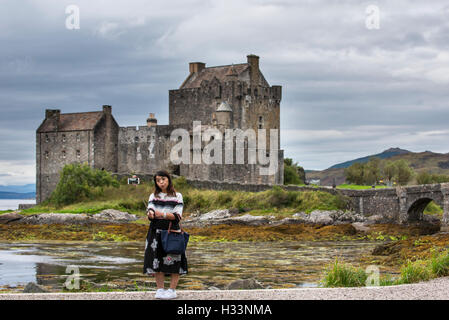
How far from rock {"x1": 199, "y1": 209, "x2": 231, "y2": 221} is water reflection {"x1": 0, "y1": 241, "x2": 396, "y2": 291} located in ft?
37.5

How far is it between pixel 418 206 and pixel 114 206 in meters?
21.7

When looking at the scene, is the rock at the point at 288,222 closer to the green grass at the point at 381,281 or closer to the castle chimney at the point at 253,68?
the castle chimney at the point at 253,68

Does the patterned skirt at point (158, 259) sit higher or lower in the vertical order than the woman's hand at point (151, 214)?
lower

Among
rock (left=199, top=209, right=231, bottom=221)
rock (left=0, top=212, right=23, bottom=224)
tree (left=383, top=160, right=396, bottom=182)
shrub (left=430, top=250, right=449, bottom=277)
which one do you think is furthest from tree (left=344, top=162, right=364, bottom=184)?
shrub (left=430, top=250, right=449, bottom=277)

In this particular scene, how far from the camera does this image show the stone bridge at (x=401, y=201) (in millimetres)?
38188

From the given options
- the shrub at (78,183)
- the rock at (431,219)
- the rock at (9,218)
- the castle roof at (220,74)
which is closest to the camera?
the rock at (431,219)

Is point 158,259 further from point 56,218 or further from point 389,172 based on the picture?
point 389,172

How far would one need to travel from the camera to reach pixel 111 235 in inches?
1439

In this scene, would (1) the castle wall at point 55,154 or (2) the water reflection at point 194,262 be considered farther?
(1) the castle wall at point 55,154

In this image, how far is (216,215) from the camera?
147 ft

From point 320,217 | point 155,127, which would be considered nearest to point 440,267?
point 320,217

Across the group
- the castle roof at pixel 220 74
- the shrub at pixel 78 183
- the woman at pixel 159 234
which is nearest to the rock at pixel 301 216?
the shrub at pixel 78 183

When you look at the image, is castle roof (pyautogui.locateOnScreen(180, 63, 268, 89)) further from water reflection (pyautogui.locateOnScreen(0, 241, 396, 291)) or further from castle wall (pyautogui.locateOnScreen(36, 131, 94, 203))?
water reflection (pyautogui.locateOnScreen(0, 241, 396, 291))
